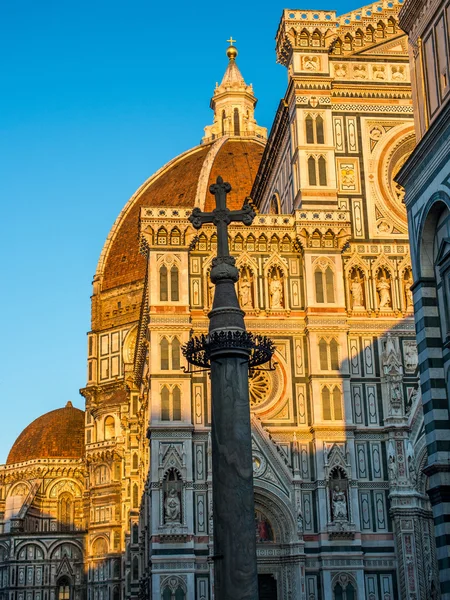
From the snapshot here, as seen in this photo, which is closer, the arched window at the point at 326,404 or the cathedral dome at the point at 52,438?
the arched window at the point at 326,404

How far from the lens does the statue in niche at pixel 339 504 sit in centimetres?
3516

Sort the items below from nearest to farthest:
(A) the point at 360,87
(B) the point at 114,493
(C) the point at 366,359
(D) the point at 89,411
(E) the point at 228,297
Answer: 1. (E) the point at 228,297
2. (C) the point at 366,359
3. (A) the point at 360,87
4. (B) the point at 114,493
5. (D) the point at 89,411

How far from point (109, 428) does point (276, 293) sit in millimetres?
32488

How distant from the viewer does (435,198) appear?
19.7m

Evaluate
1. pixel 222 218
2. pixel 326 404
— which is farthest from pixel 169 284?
pixel 222 218

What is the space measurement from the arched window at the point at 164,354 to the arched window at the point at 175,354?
0.20m

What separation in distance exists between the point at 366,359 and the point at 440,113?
18.8 metres

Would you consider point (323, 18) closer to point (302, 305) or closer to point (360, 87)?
point (360, 87)

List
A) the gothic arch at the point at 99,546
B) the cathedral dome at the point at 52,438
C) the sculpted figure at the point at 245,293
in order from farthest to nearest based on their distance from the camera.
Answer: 1. the cathedral dome at the point at 52,438
2. the gothic arch at the point at 99,546
3. the sculpted figure at the point at 245,293

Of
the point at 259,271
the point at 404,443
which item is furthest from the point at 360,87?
the point at 404,443

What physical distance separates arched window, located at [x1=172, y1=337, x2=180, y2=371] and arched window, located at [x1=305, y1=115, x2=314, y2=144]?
29.8 ft

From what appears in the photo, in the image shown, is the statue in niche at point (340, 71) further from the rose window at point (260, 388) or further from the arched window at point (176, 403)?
the arched window at point (176, 403)

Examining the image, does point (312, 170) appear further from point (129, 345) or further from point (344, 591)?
point (129, 345)

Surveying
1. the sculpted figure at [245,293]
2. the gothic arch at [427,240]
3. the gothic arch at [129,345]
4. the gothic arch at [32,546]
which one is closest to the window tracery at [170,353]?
the sculpted figure at [245,293]
